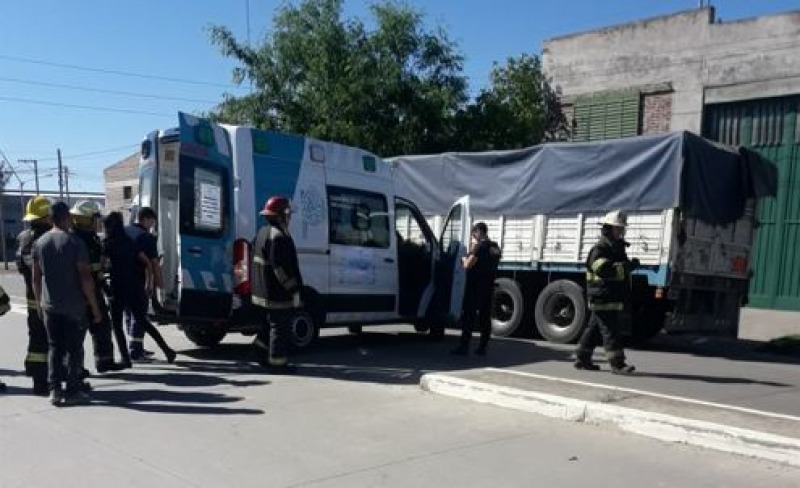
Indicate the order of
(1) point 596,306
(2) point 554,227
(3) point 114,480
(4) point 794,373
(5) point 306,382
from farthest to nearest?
(2) point 554,227 → (4) point 794,373 → (1) point 596,306 → (5) point 306,382 → (3) point 114,480

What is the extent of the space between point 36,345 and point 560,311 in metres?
7.58

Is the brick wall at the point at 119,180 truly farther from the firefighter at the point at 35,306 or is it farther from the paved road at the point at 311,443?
the paved road at the point at 311,443

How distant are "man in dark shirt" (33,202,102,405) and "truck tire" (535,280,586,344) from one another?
7212 millimetres

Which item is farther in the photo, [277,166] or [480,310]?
[480,310]

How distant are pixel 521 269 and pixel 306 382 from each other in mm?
5633

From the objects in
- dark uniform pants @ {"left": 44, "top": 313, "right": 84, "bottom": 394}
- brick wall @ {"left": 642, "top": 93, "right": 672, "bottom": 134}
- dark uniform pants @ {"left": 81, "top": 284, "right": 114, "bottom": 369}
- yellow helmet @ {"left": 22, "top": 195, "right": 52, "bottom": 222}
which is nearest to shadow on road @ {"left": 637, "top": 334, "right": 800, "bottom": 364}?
brick wall @ {"left": 642, "top": 93, "right": 672, "bottom": 134}

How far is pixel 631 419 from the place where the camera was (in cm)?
633

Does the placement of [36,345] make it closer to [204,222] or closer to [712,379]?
[204,222]

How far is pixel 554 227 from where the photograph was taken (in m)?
12.7

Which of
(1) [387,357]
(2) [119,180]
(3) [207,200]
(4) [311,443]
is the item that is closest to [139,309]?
(3) [207,200]

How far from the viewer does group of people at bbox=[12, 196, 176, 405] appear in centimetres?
704

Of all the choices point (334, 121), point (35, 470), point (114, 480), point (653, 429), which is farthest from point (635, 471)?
point (334, 121)

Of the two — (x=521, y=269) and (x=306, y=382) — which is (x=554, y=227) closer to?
(x=521, y=269)

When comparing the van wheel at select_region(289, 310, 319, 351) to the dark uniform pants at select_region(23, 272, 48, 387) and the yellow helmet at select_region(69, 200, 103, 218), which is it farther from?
the dark uniform pants at select_region(23, 272, 48, 387)
